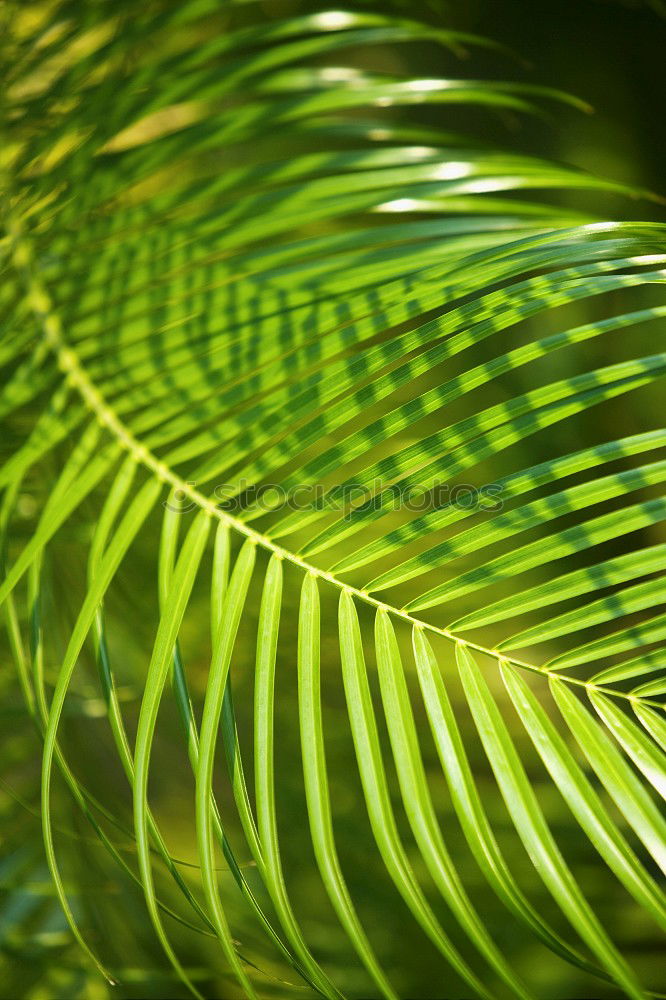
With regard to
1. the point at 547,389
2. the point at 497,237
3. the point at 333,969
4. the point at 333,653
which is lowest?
the point at 333,969

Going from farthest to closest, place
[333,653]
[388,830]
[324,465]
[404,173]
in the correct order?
[333,653] < [404,173] < [324,465] < [388,830]

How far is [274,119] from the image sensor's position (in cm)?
57

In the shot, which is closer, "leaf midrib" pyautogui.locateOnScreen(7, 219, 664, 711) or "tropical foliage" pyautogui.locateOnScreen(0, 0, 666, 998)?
"tropical foliage" pyautogui.locateOnScreen(0, 0, 666, 998)

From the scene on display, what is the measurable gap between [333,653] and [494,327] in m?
0.49

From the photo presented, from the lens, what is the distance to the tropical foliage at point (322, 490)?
0.35m

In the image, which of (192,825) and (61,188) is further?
(192,825)

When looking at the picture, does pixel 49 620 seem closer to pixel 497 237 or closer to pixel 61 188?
pixel 61 188

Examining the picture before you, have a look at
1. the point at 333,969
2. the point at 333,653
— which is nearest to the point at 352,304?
the point at 333,653

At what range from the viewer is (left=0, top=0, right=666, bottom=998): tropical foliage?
0.35 meters

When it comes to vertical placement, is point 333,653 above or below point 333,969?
above

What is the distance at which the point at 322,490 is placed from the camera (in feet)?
1.97

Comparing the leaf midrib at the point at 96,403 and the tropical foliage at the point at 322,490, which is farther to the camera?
the leaf midrib at the point at 96,403

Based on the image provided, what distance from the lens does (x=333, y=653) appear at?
797 mm

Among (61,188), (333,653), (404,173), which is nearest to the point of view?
(404,173)
